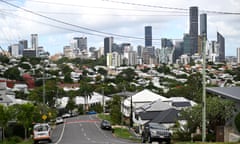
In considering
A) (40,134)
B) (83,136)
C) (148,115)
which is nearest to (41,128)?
(40,134)

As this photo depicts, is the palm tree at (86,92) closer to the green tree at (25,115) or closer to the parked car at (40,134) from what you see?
the green tree at (25,115)

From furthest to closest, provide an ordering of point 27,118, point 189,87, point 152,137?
point 189,87 < point 27,118 < point 152,137

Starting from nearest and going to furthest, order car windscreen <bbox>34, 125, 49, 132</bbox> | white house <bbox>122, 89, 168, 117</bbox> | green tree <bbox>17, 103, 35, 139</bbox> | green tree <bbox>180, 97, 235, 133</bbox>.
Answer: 1. green tree <bbox>180, 97, 235, 133</bbox>
2. car windscreen <bbox>34, 125, 49, 132</bbox>
3. green tree <bbox>17, 103, 35, 139</bbox>
4. white house <bbox>122, 89, 168, 117</bbox>

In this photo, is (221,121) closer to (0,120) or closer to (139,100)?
(0,120)

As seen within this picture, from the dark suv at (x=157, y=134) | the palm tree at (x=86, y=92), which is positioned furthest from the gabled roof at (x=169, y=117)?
the palm tree at (x=86, y=92)

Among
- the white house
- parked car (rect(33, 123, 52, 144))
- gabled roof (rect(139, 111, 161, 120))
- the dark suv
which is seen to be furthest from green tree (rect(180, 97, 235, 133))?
the white house

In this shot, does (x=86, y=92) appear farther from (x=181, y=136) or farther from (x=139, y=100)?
(x=181, y=136)

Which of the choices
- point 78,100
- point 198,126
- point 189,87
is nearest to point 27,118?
point 198,126

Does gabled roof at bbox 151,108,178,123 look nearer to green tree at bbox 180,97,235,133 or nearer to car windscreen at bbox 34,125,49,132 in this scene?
green tree at bbox 180,97,235,133

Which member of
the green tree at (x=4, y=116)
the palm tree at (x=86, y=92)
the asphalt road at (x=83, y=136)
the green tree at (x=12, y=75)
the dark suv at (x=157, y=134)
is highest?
the dark suv at (x=157, y=134)

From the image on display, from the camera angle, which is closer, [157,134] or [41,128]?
[157,134]

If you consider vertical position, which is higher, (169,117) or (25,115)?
(25,115)
